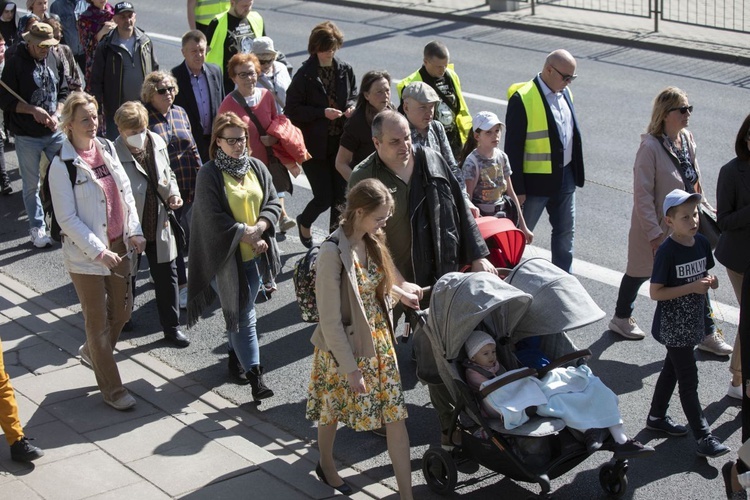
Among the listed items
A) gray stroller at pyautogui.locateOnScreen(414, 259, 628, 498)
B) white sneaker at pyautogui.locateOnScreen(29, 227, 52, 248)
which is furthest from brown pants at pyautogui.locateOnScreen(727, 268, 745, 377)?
white sneaker at pyautogui.locateOnScreen(29, 227, 52, 248)


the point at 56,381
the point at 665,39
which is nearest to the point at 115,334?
the point at 56,381

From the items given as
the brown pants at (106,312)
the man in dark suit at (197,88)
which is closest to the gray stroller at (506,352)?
the brown pants at (106,312)

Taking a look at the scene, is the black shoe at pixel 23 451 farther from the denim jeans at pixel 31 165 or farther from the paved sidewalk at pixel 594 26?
the paved sidewalk at pixel 594 26

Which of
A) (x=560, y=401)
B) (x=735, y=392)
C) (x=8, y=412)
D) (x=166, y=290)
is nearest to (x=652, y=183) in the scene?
(x=735, y=392)

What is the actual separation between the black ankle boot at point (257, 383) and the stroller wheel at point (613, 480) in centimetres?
255

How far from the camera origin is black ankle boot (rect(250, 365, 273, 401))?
25.1 ft

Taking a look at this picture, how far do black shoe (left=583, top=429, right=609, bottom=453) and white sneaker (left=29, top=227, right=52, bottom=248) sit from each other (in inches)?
262

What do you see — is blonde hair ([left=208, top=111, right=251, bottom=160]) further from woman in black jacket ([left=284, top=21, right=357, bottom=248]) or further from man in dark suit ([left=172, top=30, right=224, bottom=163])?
man in dark suit ([left=172, top=30, right=224, bottom=163])

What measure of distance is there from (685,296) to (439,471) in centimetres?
194

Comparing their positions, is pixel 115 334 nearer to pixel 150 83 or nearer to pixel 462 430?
pixel 150 83

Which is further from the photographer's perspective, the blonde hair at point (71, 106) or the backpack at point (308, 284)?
the blonde hair at point (71, 106)

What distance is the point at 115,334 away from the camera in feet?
25.9

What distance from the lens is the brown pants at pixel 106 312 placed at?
740 centimetres

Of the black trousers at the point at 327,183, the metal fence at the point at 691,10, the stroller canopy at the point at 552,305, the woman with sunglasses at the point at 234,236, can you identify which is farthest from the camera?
the metal fence at the point at 691,10
